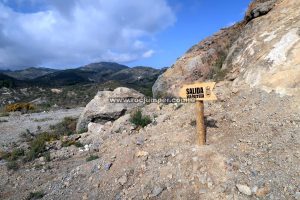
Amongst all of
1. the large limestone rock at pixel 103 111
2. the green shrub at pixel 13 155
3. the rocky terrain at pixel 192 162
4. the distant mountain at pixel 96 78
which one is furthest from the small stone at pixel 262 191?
the distant mountain at pixel 96 78

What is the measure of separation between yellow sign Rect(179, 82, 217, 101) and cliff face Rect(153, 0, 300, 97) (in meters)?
2.24

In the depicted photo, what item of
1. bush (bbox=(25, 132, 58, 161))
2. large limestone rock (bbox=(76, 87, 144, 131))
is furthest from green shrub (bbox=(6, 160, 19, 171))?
large limestone rock (bbox=(76, 87, 144, 131))

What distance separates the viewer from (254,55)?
10688mm

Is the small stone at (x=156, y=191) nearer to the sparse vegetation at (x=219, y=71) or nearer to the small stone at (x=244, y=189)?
the small stone at (x=244, y=189)

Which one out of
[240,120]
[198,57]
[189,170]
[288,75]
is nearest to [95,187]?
[189,170]

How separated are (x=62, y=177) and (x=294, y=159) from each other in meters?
5.52

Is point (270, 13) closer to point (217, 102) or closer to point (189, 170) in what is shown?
point (217, 102)

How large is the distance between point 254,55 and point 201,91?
3888 millimetres

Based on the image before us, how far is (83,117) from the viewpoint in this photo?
14445 mm

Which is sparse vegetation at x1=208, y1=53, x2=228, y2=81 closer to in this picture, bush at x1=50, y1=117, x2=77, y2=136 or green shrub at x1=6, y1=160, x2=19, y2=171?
bush at x1=50, y1=117, x2=77, y2=136

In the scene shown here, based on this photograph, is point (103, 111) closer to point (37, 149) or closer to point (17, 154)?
point (37, 149)

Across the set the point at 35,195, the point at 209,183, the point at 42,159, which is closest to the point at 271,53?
the point at 209,183

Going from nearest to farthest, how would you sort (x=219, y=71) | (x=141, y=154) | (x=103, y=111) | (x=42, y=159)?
(x=141, y=154) → (x=42, y=159) → (x=219, y=71) → (x=103, y=111)

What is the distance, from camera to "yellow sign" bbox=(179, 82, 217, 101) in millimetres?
7574
